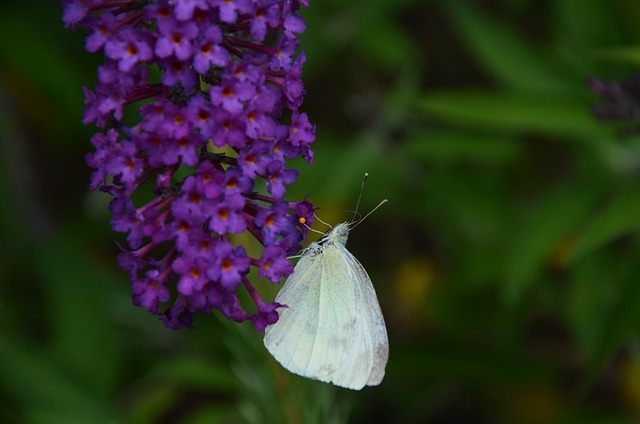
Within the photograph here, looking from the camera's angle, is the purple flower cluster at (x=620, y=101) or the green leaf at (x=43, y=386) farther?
the green leaf at (x=43, y=386)

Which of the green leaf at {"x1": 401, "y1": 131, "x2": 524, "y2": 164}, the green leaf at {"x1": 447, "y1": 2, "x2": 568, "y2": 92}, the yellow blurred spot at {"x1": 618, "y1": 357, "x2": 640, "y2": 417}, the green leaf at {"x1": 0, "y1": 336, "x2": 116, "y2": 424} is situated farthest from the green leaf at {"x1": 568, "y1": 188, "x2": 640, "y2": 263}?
the green leaf at {"x1": 0, "y1": 336, "x2": 116, "y2": 424}

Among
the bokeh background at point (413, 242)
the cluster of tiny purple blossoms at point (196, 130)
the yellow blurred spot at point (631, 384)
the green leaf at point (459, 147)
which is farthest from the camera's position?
the yellow blurred spot at point (631, 384)

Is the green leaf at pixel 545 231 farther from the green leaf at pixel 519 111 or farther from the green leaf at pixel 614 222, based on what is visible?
the green leaf at pixel 614 222

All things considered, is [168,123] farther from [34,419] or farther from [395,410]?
[395,410]

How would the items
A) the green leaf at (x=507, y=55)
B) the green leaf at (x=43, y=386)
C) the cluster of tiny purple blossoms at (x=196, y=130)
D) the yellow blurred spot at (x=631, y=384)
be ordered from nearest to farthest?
the cluster of tiny purple blossoms at (x=196, y=130) → the green leaf at (x=43, y=386) → the green leaf at (x=507, y=55) → the yellow blurred spot at (x=631, y=384)

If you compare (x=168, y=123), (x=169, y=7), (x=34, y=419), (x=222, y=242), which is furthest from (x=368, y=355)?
(x=34, y=419)

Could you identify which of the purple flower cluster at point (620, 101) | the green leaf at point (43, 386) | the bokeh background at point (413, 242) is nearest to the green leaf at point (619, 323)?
the bokeh background at point (413, 242)
